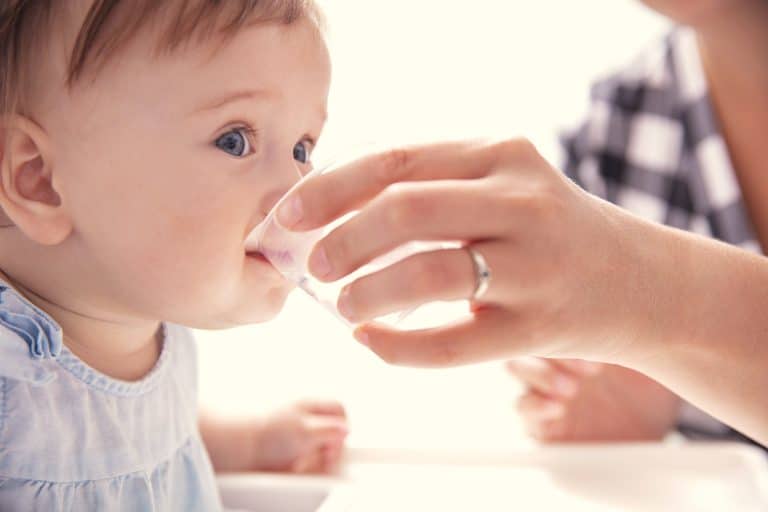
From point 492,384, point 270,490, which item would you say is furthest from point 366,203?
point 492,384

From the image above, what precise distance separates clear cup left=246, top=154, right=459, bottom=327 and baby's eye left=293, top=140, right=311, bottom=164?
0.09 m

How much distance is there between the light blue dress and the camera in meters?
0.59

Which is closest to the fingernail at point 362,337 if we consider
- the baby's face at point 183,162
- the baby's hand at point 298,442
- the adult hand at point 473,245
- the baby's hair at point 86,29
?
the adult hand at point 473,245

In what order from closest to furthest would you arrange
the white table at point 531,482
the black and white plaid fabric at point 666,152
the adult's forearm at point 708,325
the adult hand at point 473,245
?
1. the adult hand at point 473,245
2. the adult's forearm at point 708,325
3. the white table at point 531,482
4. the black and white plaid fabric at point 666,152

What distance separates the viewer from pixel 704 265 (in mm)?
634

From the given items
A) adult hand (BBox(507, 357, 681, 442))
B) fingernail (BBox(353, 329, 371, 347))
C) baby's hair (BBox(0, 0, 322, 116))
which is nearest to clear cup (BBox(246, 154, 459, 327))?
fingernail (BBox(353, 329, 371, 347))

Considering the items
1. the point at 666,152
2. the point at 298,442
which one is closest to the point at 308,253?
the point at 298,442

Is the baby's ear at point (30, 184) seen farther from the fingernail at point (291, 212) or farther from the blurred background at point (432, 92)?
the blurred background at point (432, 92)

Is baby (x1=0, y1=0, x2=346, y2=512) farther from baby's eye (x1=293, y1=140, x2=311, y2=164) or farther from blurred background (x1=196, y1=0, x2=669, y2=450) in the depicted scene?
blurred background (x1=196, y1=0, x2=669, y2=450)

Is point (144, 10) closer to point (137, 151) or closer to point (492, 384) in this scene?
point (137, 151)

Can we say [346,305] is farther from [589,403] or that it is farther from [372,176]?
[589,403]

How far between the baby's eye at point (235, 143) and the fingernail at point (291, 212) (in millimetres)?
119

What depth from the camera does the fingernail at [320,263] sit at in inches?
20.5

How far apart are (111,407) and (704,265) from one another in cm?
48
